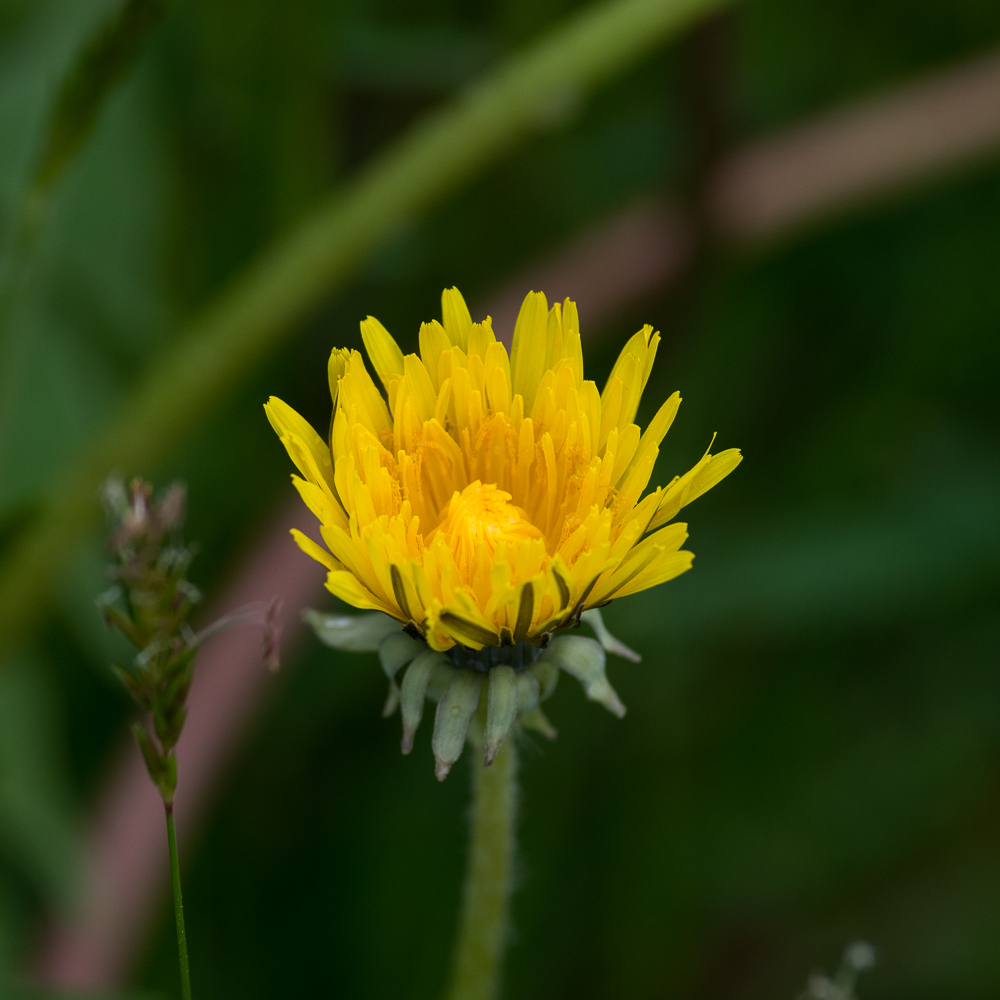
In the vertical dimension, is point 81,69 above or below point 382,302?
below

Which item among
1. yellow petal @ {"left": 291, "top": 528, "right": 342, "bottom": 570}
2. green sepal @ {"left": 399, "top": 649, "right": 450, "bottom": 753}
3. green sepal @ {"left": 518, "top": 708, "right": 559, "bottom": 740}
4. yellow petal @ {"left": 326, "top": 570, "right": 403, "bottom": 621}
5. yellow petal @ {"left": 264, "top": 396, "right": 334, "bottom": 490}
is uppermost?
yellow petal @ {"left": 264, "top": 396, "right": 334, "bottom": 490}

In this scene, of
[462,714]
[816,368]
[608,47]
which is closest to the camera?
[462,714]

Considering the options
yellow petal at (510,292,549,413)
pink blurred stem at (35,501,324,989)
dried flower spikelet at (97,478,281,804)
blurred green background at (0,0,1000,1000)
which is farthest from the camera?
blurred green background at (0,0,1000,1000)

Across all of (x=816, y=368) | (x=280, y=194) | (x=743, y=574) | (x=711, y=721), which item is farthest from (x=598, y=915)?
(x=280, y=194)

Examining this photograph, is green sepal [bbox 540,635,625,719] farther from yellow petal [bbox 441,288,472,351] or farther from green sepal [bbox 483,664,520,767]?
yellow petal [bbox 441,288,472,351]

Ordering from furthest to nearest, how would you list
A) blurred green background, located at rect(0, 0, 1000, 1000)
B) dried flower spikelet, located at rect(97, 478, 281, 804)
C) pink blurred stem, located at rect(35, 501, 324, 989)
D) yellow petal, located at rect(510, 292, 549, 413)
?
blurred green background, located at rect(0, 0, 1000, 1000)
pink blurred stem, located at rect(35, 501, 324, 989)
yellow petal, located at rect(510, 292, 549, 413)
dried flower spikelet, located at rect(97, 478, 281, 804)

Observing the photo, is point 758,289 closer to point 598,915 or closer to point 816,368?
point 816,368

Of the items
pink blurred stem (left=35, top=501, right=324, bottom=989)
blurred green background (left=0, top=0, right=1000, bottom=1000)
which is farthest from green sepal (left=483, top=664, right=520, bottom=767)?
blurred green background (left=0, top=0, right=1000, bottom=1000)
